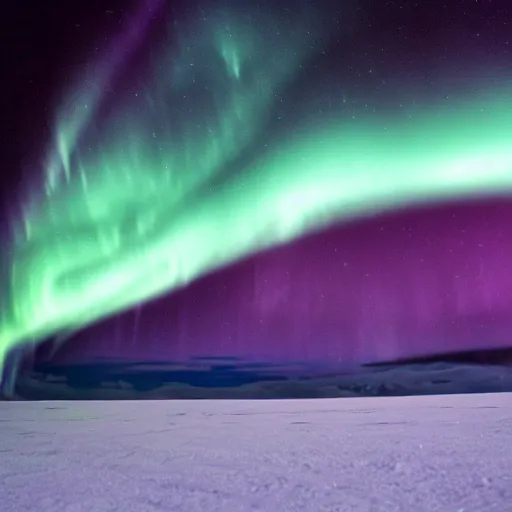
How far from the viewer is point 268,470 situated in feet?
14.1

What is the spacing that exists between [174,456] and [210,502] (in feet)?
7.10

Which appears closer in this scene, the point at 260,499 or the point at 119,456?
the point at 260,499

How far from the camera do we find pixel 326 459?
190 inches

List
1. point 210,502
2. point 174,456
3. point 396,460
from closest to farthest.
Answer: point 210,502 < point 396,460 < point 174,456

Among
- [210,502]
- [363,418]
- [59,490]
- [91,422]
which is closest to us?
[210,502]

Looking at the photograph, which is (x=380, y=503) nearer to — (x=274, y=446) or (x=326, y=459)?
(x=326, y=459)

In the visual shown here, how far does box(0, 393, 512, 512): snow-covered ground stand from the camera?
10.6 feet

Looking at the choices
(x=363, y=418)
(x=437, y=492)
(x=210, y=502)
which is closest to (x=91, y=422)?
(x=363, y=418)

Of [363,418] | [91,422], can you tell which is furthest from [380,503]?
[91,422]

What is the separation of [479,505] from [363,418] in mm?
6654

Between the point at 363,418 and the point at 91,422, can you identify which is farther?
the point at 91,422

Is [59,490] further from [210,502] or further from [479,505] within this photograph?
[479,505]

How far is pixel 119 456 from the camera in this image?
5.43m

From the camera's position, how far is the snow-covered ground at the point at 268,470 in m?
3.23
